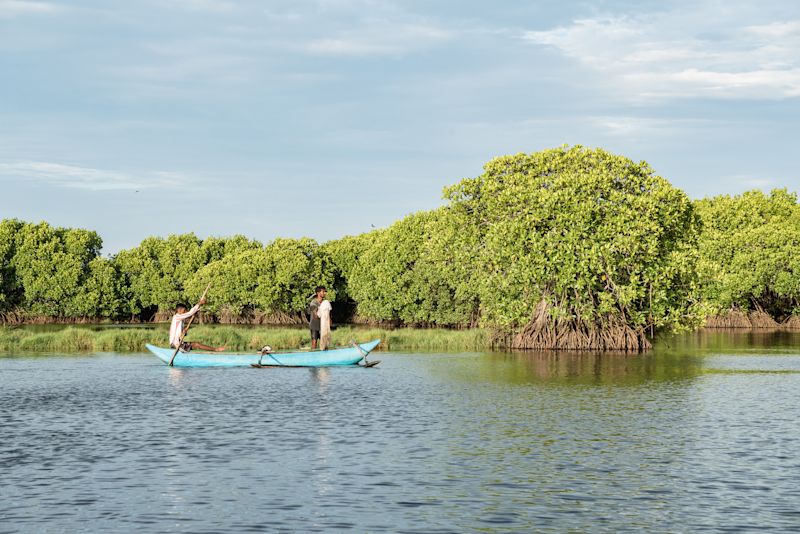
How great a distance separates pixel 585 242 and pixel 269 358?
61.6 ft

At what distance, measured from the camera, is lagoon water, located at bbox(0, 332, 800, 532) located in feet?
51.5

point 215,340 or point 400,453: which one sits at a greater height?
point 215,340

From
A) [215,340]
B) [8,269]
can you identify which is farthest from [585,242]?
[8,269]

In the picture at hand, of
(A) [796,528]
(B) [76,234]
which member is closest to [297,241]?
(B) [76,234]

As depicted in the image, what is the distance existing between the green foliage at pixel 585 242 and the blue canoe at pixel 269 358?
1392 centimetres

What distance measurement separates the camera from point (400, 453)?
69.6 ft

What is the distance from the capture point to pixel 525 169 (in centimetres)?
5869

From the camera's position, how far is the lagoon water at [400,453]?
51.5 feet

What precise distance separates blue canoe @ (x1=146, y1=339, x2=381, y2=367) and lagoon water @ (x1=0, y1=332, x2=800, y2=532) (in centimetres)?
351

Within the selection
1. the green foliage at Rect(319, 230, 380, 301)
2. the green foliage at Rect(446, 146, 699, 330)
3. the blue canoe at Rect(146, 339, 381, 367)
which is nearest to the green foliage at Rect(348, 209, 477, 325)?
the green foliage at Rect(319, 230, 380, 301)

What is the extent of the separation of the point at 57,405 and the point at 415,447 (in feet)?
43.1

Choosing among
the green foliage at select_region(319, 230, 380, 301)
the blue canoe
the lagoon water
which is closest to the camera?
the lagoon water

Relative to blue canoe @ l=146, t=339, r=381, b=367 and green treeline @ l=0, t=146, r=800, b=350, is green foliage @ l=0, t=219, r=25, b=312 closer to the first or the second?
green treeline @ l=0, t=146, r=800, b=350

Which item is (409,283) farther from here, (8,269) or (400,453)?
(400,453)
